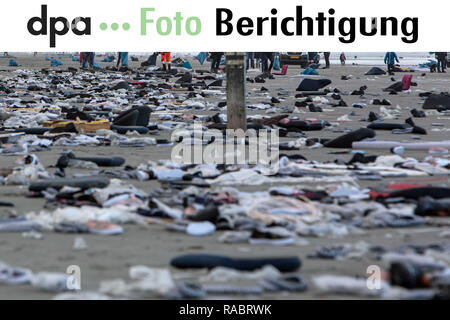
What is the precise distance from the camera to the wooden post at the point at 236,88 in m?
9.20

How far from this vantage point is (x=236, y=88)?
30.2ft

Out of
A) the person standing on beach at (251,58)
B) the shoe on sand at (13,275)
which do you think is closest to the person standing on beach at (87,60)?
the person standing on beach at (251,58)

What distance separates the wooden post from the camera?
9195 millimetres

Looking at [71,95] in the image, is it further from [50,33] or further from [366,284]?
[366,284]

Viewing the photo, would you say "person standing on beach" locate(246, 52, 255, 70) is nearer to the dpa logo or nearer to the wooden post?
the dpa logo

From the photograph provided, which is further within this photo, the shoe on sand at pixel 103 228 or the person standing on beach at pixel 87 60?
the person standing on beach at pixel 87 60

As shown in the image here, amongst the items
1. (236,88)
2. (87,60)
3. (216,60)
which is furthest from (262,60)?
(236,88)

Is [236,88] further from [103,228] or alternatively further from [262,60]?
[262,60]

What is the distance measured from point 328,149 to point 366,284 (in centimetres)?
492

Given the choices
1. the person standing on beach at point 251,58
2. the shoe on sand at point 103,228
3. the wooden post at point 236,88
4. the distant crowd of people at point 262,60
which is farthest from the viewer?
the person standing on beach at point 251,58

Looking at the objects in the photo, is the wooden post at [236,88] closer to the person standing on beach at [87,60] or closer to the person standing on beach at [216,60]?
the person standing on beach at [216,60]
